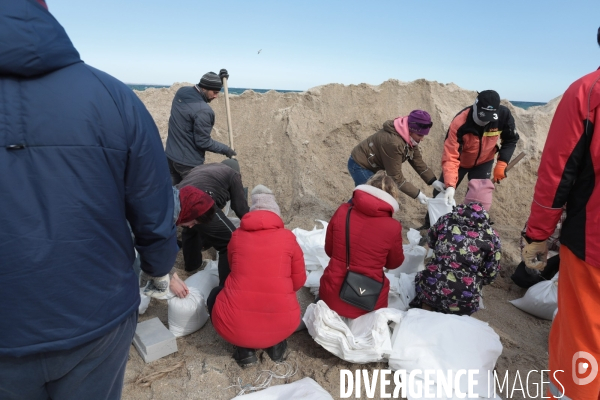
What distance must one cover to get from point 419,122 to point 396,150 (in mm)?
324

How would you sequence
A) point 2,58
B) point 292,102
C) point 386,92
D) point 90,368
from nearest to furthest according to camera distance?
point 2,58 < point 90,368 < point 386,92 < point 292,102

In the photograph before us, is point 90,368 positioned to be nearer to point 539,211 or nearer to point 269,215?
point 269,215

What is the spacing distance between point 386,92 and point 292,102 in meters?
Answer: 1.89

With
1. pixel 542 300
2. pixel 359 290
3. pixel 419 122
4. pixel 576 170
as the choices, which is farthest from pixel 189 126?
pixel 542 300

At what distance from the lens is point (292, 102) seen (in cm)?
789

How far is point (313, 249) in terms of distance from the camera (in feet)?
12.0

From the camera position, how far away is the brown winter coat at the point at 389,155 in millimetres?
→ 3656

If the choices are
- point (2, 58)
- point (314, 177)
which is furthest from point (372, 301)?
point (314, 177)

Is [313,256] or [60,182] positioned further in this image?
[313,256]

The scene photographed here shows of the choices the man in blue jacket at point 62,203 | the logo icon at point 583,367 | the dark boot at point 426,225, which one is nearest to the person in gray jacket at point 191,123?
the dark boot at point 426,225

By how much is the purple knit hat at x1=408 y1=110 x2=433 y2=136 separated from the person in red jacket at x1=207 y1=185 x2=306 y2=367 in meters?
1.90

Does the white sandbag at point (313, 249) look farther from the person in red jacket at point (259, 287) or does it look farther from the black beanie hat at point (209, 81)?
the black beanie hat at point (209, 81)

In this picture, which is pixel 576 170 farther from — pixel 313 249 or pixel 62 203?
pixel 313 249

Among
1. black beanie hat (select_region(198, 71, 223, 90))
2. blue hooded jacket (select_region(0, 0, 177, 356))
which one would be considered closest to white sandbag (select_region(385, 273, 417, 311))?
blue hooded jacket (select_region(0, 0, 177, 356))
